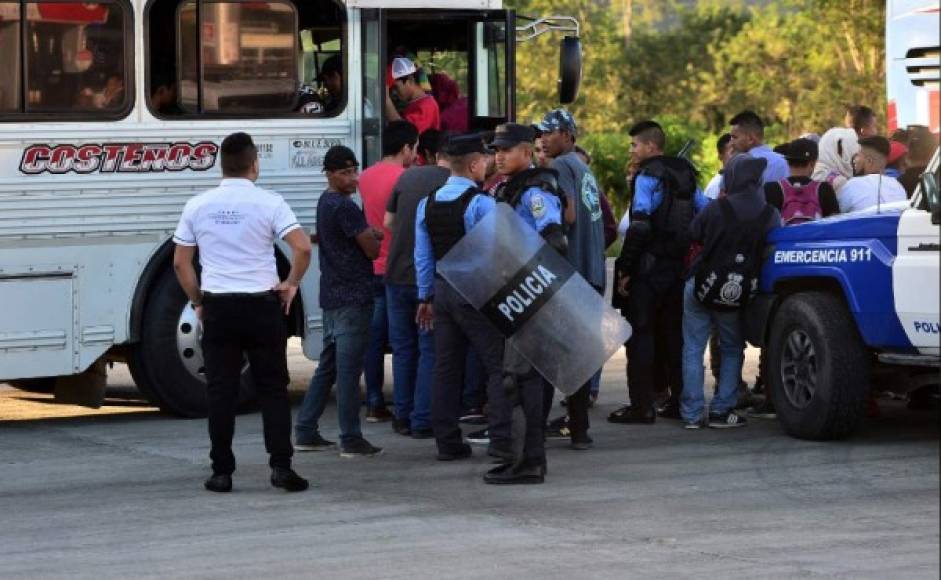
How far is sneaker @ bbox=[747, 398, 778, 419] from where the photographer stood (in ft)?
40.9

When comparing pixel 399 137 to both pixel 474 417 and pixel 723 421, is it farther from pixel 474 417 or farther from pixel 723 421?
pixel 723 421

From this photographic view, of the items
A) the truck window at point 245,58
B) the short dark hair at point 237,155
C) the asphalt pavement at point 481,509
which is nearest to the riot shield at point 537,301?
the asphalt pavement at point 481,509

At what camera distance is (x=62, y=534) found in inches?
343

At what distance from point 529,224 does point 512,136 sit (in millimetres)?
495

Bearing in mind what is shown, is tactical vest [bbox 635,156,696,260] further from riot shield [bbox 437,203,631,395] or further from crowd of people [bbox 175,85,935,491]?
riot shield [bbox 437,203,631,395]

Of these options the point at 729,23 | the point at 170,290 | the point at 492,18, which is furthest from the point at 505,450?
the point at 729,23

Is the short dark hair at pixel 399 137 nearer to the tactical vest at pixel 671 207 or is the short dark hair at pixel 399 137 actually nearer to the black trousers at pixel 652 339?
the tactical vest at pixel 671 207

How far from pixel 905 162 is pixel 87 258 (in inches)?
215

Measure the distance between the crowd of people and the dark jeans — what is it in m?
0.01

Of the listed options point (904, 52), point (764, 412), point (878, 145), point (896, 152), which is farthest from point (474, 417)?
point (904, 52)

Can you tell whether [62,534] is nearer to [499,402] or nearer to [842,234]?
[499,402]

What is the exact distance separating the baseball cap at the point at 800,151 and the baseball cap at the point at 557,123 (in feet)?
5.61

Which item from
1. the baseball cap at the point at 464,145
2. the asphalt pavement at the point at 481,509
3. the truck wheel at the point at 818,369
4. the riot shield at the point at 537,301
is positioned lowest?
the asphalt pavement at the point at 481,509

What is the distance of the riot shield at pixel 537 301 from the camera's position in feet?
32.4
